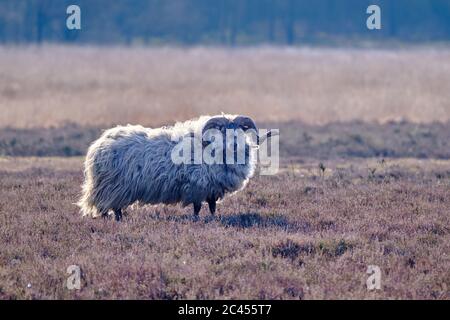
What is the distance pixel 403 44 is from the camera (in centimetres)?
6888

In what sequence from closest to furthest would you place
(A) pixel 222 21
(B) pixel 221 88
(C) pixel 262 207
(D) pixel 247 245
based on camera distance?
(D) pixel 247 245 → (C) pixel 262 207 → (B) pixel 221 88 → (A) pixel 222 21

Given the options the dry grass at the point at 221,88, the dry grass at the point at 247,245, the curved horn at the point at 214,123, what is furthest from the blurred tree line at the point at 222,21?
the curved horn at the point at 214,123

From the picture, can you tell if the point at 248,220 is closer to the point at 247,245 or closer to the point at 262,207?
the point at 262,207

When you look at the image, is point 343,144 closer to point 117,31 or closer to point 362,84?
point 362,84

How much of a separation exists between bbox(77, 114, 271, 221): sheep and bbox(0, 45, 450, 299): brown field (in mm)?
333

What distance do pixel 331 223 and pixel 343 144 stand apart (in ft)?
36.0

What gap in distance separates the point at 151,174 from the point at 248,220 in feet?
5.67

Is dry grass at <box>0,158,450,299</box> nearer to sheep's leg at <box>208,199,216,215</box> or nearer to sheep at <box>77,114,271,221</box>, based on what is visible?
sheep's leg at <box>208,199,216,215</box>

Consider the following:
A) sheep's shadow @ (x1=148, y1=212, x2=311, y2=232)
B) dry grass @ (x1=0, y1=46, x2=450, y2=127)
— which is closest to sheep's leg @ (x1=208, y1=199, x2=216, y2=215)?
sheep's shadow @ (x1=148, y1=212, x2=311, y2=232)

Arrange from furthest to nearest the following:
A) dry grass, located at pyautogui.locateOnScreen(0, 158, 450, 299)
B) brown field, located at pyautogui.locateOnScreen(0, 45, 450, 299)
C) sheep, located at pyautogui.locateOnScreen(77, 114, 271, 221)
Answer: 1. sheep, located at pyautogui.locateOnScreen(77, 114, 271, 221)
2. brown field, located at pyautogui.locateOnScreen(0, 45, 450, 299)
3. dry grass, located at pyautogui.locateOnScreen(0, 158, 450, 299)

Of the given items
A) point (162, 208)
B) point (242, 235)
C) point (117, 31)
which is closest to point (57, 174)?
point (162, 208)

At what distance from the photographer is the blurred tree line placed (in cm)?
7438

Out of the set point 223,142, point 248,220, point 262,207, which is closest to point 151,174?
point 223,142

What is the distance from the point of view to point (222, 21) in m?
80.9
